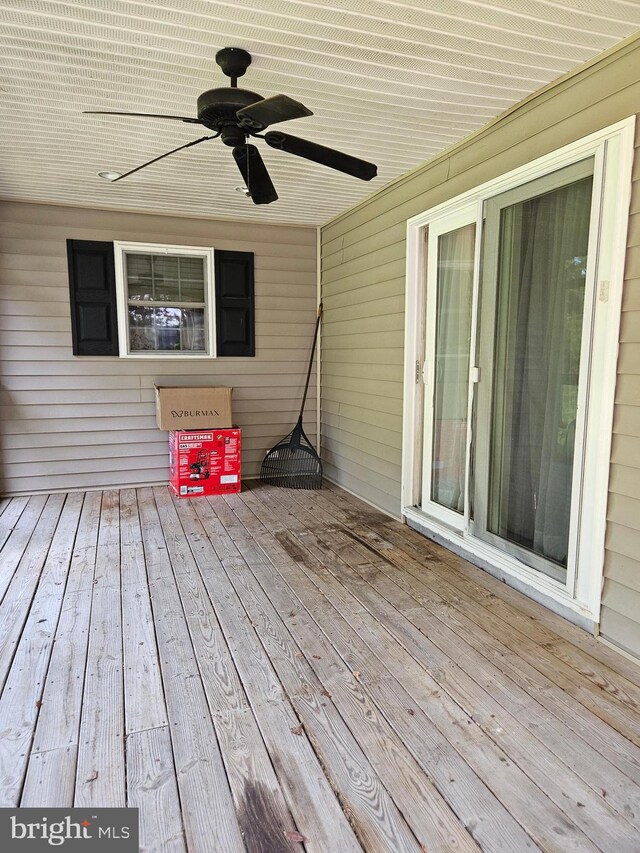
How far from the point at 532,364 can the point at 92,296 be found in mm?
3703

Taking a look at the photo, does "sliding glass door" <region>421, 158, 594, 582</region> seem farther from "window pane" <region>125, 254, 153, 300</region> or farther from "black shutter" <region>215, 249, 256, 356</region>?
"window pane" <region>125, 254, 153, 300</region>

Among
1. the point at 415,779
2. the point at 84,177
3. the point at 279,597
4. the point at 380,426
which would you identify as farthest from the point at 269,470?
the point at 415,779

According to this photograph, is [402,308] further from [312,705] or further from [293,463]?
[312,705]

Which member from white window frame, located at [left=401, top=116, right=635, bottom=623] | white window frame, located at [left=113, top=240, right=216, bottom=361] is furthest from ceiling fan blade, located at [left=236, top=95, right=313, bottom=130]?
white window frame, located at [left=113, top=240, right=216, bottom=361]

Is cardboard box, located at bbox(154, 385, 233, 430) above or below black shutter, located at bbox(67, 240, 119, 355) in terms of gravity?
below

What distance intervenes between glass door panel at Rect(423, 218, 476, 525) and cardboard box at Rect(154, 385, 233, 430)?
193 cm

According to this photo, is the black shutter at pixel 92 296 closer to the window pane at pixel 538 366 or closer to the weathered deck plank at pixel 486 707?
the weathered deck plank at pixel 486 707

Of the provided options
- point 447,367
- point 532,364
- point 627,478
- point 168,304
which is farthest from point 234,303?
point 627,478

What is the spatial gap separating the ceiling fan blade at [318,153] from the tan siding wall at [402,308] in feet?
3.05

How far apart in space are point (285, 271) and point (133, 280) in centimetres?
143

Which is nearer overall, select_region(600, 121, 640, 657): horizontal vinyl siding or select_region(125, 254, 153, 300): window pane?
select_region(600, 121, 640, 657): horizontal vinyl siding

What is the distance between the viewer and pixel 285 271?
5.16 m

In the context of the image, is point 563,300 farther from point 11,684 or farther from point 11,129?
point 11,129

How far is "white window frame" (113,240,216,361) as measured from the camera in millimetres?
4629
